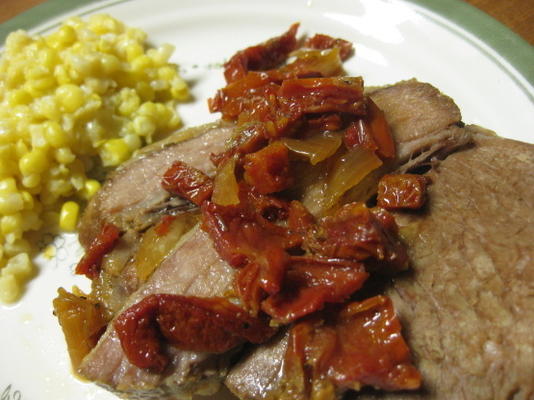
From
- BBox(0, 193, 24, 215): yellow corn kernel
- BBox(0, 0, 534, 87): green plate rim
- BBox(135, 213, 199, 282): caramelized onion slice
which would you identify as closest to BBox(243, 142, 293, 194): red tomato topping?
BBox(135, 213, 199, 282): caramelized onion slice

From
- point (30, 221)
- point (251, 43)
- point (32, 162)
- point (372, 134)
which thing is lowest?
point (30, 221)

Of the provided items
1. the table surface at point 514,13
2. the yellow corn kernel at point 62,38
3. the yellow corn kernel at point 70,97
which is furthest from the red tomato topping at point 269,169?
the table surface at point 514,13

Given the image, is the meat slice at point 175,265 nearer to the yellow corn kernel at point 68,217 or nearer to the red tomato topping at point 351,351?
the red tomato topping at point 351,351

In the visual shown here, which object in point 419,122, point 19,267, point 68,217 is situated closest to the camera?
point 419,122

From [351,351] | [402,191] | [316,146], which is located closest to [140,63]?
[316,146]

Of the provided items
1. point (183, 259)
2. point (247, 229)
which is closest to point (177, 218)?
point (183, 259)

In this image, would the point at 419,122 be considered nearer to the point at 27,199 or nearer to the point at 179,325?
the point at 179,325
